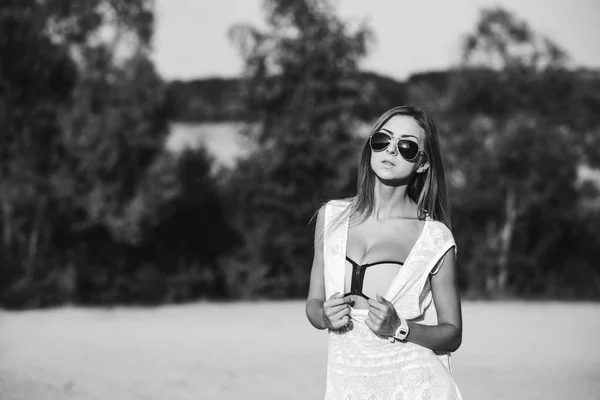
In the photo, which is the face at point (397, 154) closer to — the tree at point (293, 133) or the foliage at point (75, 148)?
the foliage at point (75, 148)

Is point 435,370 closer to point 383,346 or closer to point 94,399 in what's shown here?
Result: point 383,346

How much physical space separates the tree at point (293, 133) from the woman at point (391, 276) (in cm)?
1960

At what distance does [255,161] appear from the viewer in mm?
22891

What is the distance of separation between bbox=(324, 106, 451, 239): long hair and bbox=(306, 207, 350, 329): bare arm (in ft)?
0.31

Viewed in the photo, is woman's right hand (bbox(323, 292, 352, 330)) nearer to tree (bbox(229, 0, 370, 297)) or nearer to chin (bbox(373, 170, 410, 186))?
chin (bbox(373, 170, 410, 186))

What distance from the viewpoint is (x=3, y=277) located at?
64.0ft

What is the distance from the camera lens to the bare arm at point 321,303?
252 cm

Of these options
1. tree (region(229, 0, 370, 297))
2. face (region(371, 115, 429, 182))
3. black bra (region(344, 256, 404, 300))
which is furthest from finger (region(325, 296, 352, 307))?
tree (region(229, 0, 370, 297))

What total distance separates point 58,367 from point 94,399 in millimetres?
2356

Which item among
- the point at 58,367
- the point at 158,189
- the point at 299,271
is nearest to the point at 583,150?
the point at 299,271

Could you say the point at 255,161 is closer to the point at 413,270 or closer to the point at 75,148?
the point at 75,148

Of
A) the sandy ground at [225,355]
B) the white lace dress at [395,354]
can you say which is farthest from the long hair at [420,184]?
the sandy ground at [225,355]

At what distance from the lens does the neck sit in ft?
9.41

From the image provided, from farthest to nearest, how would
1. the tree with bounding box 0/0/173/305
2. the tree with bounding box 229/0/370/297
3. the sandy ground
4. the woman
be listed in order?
the tree with bounding box 229/0/370/297 < the tree with bounding box 0/0/173/305 < the sandy ground < the woman
